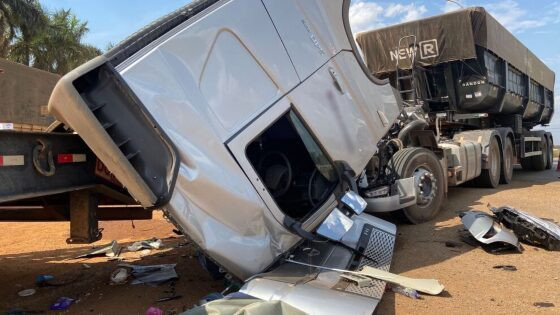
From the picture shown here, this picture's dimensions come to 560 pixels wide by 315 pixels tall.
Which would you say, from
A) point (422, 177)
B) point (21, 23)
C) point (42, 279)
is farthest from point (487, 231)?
point (21, 23)

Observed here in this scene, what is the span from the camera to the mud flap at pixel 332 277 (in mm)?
3094

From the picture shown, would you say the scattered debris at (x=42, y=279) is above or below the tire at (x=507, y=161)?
below

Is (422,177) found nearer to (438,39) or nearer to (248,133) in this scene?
(248,133)

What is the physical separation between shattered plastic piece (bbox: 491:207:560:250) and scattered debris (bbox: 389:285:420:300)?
225 cm

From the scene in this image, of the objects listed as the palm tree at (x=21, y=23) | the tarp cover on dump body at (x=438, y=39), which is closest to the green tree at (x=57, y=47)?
the palm tree at (x=21, y=23)

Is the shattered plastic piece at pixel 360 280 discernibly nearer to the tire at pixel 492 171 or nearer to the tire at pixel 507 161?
the tire at pixel 492 171

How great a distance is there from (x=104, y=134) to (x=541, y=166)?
52.8ft

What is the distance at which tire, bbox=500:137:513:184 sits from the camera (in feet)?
36.5

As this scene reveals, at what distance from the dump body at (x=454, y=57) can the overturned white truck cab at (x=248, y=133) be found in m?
5.54

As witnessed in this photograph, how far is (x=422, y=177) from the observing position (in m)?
6.45

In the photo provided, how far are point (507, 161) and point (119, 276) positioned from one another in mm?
9670

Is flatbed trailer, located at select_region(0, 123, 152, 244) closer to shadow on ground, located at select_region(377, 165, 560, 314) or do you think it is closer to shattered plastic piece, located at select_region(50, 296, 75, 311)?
shattered plastic piece, located at select_region(50, 296, 75, 311)

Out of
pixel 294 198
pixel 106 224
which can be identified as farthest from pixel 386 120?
pixel 106 224

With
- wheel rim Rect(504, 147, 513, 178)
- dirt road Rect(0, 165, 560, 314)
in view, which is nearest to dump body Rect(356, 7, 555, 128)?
wheel rim Rect(504, 147, 513, 178)
